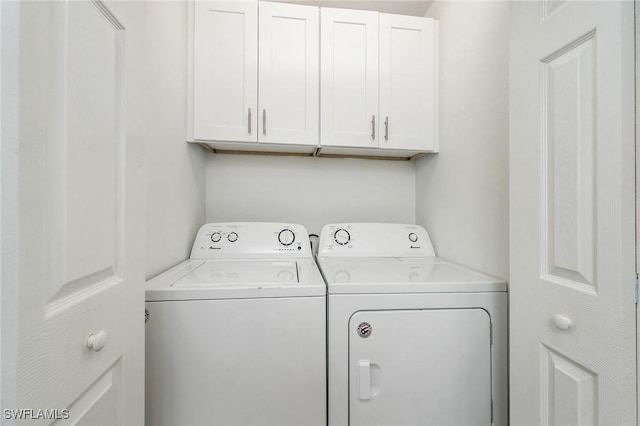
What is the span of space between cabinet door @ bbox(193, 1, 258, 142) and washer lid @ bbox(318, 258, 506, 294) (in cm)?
96

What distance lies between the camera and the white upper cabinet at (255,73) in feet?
4.84

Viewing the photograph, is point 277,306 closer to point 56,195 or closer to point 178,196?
point 56,195

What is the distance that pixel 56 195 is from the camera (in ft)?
1.51

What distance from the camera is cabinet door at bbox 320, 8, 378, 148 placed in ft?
5.13

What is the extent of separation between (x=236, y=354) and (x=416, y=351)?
68cm

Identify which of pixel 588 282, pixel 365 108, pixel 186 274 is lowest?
pixel 186 274

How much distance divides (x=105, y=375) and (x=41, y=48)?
0.67 m

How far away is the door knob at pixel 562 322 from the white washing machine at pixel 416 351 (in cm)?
34

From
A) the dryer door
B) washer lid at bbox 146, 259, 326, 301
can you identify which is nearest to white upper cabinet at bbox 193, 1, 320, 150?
washer lid at bbox 146, 259, 326, 301

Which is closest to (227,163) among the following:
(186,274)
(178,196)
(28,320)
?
(178,196)

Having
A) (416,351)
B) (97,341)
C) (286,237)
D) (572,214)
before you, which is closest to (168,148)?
(286,237)

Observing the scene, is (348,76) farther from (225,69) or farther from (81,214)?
(81,214)

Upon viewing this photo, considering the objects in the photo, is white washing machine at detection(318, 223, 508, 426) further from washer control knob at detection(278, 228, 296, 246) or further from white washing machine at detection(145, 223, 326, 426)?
washer control knob at detection(278, 228, 296, 246)

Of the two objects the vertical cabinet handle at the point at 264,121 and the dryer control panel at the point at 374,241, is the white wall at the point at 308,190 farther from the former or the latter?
the vertical cabinet handle at the point at 264,121
